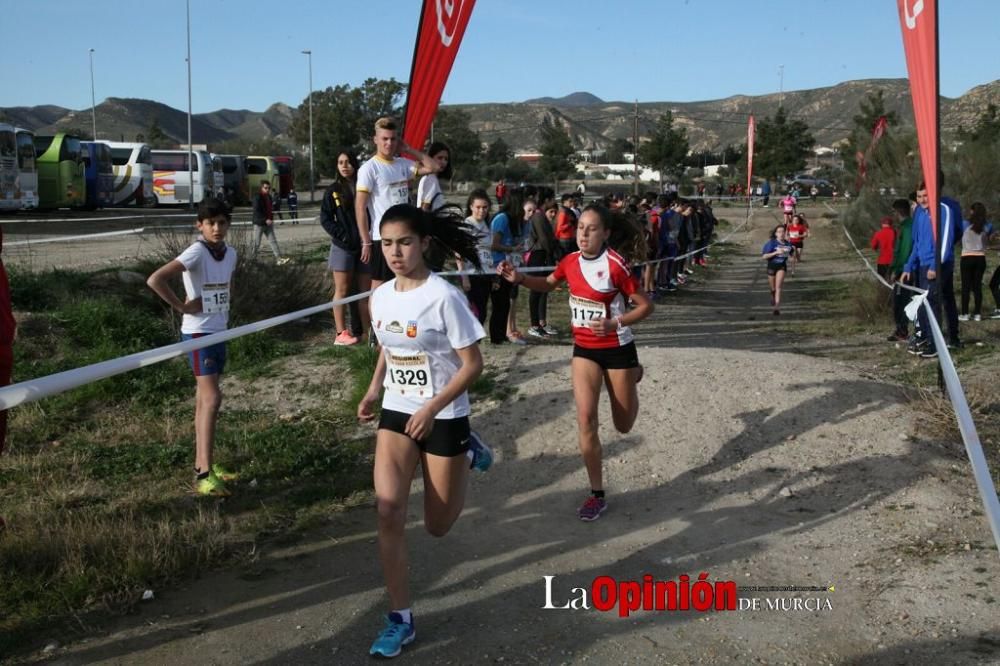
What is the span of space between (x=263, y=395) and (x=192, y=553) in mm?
3553

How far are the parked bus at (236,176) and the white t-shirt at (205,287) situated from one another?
43.0 m

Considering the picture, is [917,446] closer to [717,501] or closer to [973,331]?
[717,501]

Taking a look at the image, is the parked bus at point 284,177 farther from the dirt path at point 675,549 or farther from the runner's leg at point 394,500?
the runner's leg at point 394,500

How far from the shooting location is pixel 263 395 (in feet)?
28.5

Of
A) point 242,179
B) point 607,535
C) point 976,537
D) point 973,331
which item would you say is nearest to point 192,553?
point 607,535

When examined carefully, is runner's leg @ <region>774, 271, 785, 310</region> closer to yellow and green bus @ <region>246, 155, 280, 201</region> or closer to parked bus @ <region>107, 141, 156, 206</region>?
parked bus @ <region>107, 141, 156, 206</region>

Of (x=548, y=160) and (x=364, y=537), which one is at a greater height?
(x=548, y=160)

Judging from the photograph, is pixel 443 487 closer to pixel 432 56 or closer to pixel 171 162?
pixel 432 56

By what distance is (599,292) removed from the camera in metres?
5.95

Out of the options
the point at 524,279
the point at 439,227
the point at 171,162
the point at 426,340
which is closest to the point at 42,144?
the point at 171,162

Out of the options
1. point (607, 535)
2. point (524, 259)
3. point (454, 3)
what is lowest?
point (607, 535)

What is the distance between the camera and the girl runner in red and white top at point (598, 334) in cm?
590

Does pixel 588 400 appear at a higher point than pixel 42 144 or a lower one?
lower

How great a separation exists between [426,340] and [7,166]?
2755cm
